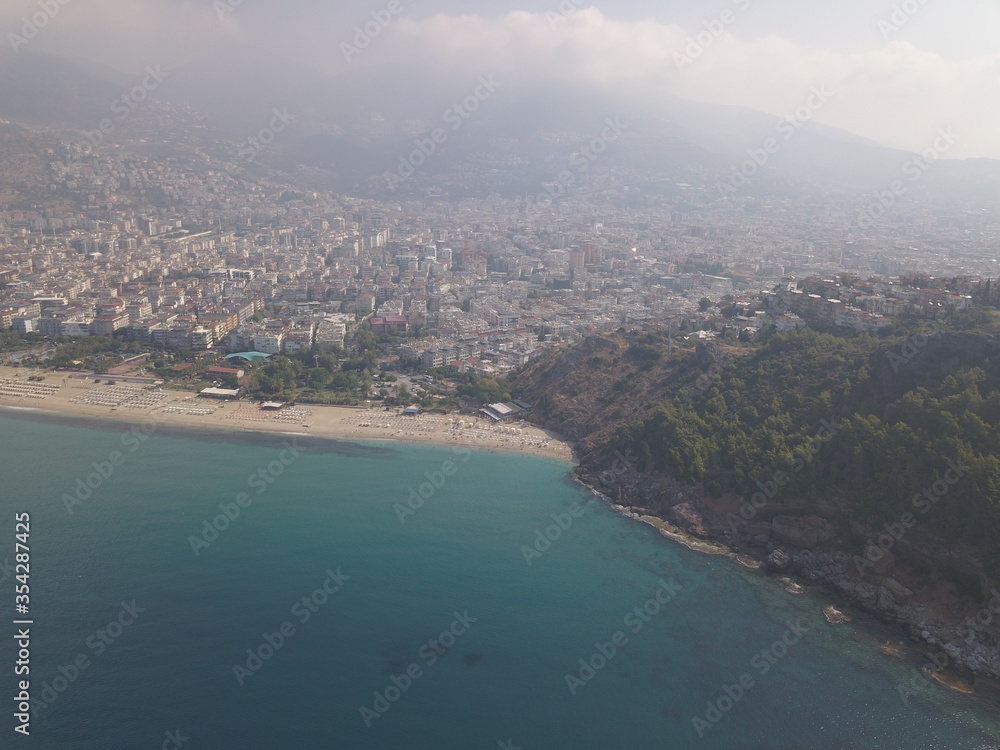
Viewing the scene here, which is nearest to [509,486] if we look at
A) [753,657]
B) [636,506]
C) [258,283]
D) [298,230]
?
[636,506]

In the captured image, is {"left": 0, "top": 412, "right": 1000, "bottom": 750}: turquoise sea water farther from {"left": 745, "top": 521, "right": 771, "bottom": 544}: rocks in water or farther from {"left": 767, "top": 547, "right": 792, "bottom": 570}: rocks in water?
{"left": 745, "top": 521, "right": 771, "bottom": 544}: rocks in water

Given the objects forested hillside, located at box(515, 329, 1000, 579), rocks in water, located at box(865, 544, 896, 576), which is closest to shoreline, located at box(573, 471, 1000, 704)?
rocks in water, located at box(865, 544, 896, 576)

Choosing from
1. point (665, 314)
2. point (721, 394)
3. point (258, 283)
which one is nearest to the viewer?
point (721, 394)

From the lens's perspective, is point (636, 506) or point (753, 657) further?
point (636, 506)

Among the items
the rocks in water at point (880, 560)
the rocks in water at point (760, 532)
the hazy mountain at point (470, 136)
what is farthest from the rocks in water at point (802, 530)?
the hazy mountain at point (470, 136)

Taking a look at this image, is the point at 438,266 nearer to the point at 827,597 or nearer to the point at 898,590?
the point at 827,597

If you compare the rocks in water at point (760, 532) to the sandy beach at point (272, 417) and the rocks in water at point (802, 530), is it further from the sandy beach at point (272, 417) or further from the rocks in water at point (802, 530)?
the sandy beach at point (272, 417)

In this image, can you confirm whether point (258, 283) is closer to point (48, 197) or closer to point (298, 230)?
point (298, 230)

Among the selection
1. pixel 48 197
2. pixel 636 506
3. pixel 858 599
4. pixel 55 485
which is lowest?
pixel 48 197
